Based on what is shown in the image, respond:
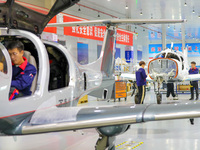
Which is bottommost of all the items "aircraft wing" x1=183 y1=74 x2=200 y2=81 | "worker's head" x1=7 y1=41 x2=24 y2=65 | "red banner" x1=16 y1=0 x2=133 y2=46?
"aircraft wing" x1=183 y1=74 x2=200 y2=81

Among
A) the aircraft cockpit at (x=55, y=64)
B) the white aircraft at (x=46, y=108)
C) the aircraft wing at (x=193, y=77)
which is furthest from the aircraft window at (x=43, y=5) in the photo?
the aircraft wing at (x=193, y=77)

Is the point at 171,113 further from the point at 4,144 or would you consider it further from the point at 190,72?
the point at 190,72

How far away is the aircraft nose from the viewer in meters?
9.94

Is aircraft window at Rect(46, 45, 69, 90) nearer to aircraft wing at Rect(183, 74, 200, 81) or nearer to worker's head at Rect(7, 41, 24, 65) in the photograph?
worker's head at Rect(7, 41, 24, 65)

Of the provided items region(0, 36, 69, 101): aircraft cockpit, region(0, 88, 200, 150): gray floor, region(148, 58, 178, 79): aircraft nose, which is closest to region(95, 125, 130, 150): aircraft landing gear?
region(0, 36, 69, 101): aircraft cockpit

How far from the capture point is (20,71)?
3016 millimetres

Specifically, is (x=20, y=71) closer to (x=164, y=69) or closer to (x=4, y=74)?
(x=4, y=74)

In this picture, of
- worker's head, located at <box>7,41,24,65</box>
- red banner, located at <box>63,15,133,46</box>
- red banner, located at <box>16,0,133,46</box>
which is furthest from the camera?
red banner, located at <box>63,15,133,46</box>

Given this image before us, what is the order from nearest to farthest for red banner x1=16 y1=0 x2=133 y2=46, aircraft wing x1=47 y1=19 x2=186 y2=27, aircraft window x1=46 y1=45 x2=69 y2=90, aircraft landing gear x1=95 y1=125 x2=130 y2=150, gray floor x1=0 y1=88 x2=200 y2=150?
aircraft landing gear x1=95 y1=125 x2=130 y2=150, aircraft window x1=46 y1=45 x2=69 y2=90, gray floor x1=0 y1=88 x2=200 y2=150, aircraft wing x1=47 y1=19 x2=186 y2=27, red banner x1=16 y1=0 x2=133 y2=46

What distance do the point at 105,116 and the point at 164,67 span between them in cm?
773

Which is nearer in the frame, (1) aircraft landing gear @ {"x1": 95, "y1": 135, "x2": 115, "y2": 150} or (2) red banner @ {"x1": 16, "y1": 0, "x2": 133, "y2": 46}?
(1) aircraft landing gear @ {"x1": 95, "y1": 135, "x2": 115, "y2": 150}

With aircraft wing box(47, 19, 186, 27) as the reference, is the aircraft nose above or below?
below

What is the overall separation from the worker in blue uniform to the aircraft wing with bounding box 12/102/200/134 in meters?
0.34

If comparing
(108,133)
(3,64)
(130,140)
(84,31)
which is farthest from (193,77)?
(3,64)
